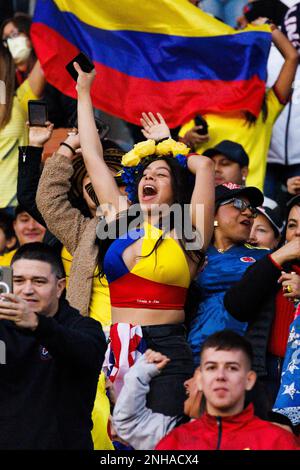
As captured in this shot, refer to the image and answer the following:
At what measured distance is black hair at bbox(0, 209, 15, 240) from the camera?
10.1 metres

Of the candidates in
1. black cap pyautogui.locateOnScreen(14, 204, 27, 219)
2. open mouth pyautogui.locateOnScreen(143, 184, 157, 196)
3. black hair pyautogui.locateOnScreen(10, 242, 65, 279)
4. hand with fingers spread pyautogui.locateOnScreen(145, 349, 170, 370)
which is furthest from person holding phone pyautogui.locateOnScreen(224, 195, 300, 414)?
black cap pyautogui.locateOnScreen(14, 204, 27, 219)

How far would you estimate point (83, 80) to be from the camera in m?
8.35

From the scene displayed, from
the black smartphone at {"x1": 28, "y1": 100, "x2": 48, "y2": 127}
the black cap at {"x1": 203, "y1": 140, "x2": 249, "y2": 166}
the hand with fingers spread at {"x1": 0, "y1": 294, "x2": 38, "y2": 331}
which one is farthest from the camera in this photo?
the black cap at {"x1": 203, "y1": 140, "x2": 249, "y2": 166}

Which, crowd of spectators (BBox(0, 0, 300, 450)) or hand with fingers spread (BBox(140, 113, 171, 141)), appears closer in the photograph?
crowd of spectators (BBox(0, 0, 300, 450))

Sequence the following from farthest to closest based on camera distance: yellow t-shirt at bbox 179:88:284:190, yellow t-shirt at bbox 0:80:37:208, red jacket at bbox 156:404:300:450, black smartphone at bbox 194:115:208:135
A: yellow t-shirt at bbox 0:80:37:208, yellow t-shirt at bbox 179:88:284:190, black smartphone at bbox 194:115:208:135, red jacket at bbox 156:404:300:450

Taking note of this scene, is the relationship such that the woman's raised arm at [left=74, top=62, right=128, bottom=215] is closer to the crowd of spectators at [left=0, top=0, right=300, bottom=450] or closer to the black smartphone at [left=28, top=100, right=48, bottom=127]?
the crowd of spectators at [left=0, top=0, right=300, bottom=450]

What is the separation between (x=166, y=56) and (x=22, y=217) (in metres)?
1.64

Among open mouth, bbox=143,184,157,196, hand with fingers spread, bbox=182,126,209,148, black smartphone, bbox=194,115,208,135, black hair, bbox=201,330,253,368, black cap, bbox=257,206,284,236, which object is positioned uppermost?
black smartphone, bbox=194,115,208,135

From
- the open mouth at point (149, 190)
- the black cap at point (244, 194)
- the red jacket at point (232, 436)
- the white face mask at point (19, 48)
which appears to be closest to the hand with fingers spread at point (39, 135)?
the open mouth at point (149, 190)

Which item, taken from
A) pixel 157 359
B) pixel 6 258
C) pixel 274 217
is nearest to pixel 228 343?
pixel 157 359

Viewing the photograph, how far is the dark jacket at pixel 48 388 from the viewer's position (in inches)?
255

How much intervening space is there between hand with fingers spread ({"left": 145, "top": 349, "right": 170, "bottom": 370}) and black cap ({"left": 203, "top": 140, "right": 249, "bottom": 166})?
2754mm

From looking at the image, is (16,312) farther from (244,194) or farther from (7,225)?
(7,225)
